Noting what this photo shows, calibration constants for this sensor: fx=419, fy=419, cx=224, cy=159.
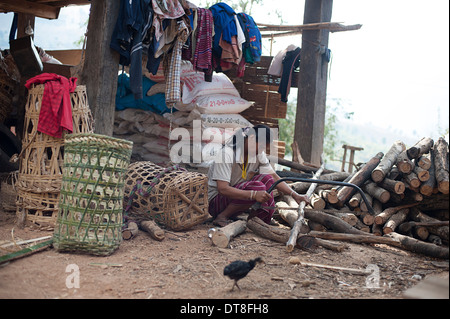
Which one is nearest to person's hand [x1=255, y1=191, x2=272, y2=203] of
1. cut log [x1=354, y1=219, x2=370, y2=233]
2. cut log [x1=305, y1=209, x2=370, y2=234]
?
cut log [x1=305, y1=209, x2=370, y2=234]

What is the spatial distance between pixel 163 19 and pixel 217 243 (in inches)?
117

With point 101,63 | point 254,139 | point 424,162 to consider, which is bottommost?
point 424,162

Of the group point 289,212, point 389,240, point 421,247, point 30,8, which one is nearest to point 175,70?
point 289,212

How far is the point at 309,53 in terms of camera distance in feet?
25.2

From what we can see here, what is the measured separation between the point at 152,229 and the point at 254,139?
58.5 inches

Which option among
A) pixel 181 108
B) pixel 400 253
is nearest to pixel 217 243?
pixel 400 253

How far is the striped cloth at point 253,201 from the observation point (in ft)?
16.0

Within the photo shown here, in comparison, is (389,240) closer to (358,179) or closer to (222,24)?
(358,179)

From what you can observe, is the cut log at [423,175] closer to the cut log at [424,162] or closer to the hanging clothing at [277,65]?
the cut log at [424,162]

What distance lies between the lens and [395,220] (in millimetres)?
4848

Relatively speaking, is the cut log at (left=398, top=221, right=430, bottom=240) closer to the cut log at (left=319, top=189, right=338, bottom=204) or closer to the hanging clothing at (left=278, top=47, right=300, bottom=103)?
the cut log at (left=319, top=189, right=338, bottom=204)

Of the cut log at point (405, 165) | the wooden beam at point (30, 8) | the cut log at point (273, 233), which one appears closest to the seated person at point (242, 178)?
the cut log at point (273, 233)

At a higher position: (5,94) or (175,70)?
(175,70)

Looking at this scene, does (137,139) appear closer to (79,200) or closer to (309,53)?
(309,53)
